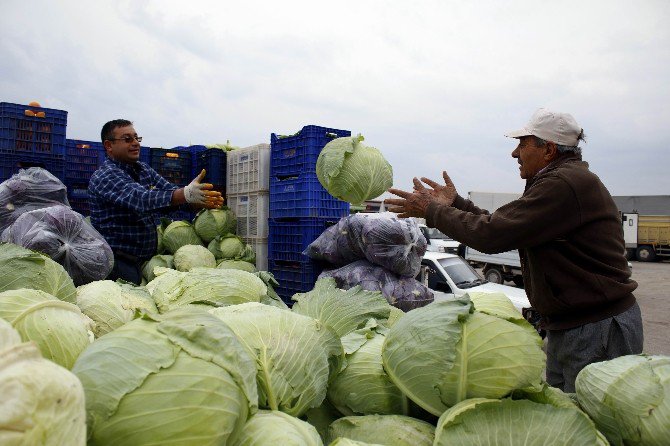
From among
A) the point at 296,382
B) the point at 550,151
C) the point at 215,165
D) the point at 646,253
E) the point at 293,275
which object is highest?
the point at 215,165

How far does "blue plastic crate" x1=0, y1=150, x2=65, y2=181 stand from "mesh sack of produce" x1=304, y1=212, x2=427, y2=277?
3149mm

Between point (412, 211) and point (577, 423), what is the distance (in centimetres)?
209

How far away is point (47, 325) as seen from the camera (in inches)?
50.7

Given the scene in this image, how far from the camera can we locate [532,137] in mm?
2963

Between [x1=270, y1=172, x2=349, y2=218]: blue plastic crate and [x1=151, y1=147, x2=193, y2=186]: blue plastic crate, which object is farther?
[x1=151, y1=147, x2=193, y2=186]: blue plastic crate

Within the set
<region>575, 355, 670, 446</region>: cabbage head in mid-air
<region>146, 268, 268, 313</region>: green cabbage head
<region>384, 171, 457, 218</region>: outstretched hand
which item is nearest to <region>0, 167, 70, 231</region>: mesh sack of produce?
<region>146, 268, 268, 313</region>: green cabbage head

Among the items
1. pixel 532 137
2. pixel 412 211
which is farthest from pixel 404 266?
pixel 532 137

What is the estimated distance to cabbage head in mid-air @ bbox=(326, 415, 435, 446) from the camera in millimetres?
1277

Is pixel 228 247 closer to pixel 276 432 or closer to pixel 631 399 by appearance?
pixel 276 432

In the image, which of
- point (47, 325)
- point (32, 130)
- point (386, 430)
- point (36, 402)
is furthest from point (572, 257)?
point (32, 130)

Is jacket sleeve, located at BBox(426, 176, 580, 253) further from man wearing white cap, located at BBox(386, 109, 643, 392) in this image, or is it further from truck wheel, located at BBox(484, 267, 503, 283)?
truck wheel, located at BBox(484, 267, 503, 283)

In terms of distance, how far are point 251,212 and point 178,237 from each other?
1002 millimetres

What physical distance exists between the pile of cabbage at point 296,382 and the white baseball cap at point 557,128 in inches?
57.6

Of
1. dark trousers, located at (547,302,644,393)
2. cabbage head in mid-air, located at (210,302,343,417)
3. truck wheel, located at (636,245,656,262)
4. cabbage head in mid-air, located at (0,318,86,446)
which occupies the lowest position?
truck wheel, located at (636,245,656,262)
